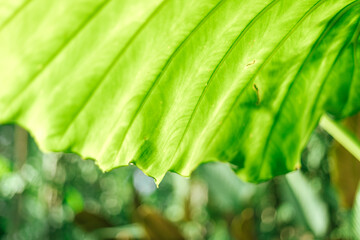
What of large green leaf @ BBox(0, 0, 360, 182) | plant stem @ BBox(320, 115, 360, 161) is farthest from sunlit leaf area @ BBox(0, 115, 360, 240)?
large green leaf @ BBox(0, 0, 360, 182)

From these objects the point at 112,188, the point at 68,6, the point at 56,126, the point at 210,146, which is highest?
the point at 68,6

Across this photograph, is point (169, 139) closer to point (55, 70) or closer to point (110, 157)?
point (110, 157)

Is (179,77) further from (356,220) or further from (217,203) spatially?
(217,203)

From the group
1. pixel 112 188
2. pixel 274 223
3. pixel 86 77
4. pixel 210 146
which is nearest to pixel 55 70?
pixel 86 77

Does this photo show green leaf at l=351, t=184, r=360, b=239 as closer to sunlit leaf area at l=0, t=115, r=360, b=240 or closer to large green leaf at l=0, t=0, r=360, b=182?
sunlit leaf area at l=0, t=115, r=360, b=240

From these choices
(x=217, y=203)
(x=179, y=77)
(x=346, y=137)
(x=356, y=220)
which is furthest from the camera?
(x=217, y=203)

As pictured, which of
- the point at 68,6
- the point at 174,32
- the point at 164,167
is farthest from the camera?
the point at 164,167

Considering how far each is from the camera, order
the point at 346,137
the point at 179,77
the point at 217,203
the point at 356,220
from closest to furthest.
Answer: the point at 179,77, the point at 346,137, the point at 356,220, the point at 217,203

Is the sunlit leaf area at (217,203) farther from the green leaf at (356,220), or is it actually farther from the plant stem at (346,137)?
the plant stem at (346,137)

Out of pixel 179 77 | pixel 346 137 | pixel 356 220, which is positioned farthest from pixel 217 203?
pixel 179 77
